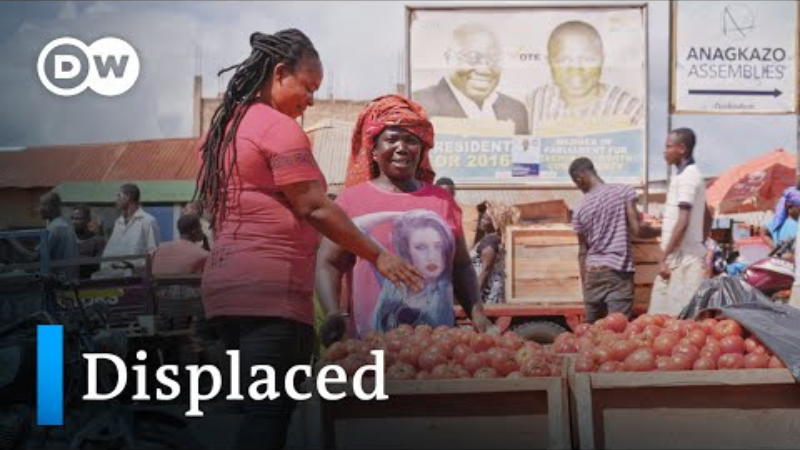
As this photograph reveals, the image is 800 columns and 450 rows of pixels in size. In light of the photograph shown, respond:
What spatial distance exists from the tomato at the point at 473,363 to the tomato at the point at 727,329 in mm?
732

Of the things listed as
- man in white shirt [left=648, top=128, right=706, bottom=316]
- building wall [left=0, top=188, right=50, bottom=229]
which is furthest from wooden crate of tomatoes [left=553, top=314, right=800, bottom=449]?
building wall [left=0, top=188, right=50, bottom=229]

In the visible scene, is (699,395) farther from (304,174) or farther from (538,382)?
(304,174)

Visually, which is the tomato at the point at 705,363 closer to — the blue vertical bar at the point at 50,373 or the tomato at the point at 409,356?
the tomato at the point at 409,356

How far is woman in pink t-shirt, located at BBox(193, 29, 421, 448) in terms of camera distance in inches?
112

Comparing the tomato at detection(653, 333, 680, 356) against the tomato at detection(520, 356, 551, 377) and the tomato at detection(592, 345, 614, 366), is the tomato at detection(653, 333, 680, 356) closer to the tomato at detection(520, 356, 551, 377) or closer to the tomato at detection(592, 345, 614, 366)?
the tomato at detection(592, 345, 614, 366)

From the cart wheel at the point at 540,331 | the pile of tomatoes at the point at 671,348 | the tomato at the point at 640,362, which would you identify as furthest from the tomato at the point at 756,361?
the cart wheel at the point at 540,331

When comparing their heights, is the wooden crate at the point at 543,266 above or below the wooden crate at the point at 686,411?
above


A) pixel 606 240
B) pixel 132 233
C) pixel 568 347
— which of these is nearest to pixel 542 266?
pixel 606 240

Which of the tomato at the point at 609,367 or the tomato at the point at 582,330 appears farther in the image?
the tomato at the point at 582,330

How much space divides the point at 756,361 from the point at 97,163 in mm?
3660

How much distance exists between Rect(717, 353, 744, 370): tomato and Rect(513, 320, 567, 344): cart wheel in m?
3.48

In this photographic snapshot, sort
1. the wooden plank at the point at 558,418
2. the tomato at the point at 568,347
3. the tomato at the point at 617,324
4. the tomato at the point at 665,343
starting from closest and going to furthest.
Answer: the wooden plank at the point at 558,418
the tomato at the point at 665,343
the tomato at the point at 568,347
the tomato at the point at 617,324

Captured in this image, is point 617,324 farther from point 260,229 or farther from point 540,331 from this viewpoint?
point 540,331

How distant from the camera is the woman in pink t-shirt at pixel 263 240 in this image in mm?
2857
